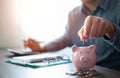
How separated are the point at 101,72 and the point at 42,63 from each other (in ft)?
0.92

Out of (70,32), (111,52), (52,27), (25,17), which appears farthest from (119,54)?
(25,17)

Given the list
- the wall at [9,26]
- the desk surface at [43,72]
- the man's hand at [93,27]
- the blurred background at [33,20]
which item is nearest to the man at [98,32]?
the man's hand at [93,27]

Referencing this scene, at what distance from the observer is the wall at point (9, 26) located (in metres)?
1.99

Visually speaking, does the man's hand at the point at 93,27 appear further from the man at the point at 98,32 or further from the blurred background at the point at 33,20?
the blurred background at the point at 33,20

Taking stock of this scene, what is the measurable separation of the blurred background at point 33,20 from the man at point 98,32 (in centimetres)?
44

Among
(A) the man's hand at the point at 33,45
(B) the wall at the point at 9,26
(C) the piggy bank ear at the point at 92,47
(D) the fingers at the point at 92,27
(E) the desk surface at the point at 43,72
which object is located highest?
(B) the wall at the point at 9,26

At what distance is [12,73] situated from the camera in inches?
36.1

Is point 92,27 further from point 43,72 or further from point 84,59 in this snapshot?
point 43,72

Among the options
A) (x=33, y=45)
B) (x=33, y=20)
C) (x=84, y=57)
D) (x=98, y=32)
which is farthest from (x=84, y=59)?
(x=33, y=20)

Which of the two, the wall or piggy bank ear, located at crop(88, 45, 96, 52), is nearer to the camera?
piggy bank ear, located at crop(88, 45, 96, 52)

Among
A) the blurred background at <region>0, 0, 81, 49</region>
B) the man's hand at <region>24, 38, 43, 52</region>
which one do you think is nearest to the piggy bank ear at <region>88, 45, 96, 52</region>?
the man's hand at <region>24, 38, 43, 52</region>

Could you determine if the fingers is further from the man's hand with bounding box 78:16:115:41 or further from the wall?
the wall

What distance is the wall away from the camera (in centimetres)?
199

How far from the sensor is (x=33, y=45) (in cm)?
144
